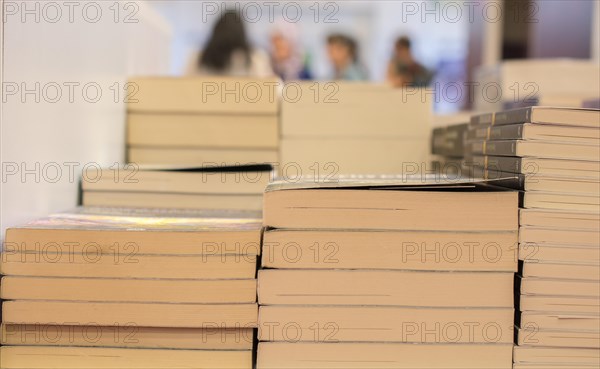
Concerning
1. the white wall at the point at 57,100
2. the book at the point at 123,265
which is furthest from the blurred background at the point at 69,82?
the book at the point at 123,265

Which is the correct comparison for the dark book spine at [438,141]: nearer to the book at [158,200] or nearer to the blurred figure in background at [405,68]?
the book at [158,200]

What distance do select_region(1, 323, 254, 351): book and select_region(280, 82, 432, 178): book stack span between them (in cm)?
77

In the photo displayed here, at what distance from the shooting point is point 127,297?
47.6 inches

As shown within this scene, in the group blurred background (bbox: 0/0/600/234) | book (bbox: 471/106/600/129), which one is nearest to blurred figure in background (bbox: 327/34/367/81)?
blurred background (bbox: 0/0/600/234)

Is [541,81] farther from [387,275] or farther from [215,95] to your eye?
[387,275]

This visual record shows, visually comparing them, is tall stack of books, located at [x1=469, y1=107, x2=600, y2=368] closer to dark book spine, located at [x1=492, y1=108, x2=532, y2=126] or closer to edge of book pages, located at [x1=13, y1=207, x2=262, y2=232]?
dark book spine, located at [x1=492, y1=108, x2=532, y2=126]

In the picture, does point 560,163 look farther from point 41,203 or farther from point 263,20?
point 263,20

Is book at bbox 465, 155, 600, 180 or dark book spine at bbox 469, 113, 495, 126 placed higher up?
dark book spine at bbox 469, 113, 495, 126

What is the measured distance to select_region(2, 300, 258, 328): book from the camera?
3.94ft

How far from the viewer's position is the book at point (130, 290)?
1202 mm

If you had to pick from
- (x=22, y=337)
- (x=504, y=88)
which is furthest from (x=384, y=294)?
(x=504, y=88)

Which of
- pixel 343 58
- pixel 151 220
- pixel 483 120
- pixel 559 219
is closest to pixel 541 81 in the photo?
pixel 483 120

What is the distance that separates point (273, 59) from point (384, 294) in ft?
16.5

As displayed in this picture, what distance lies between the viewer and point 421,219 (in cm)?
120
